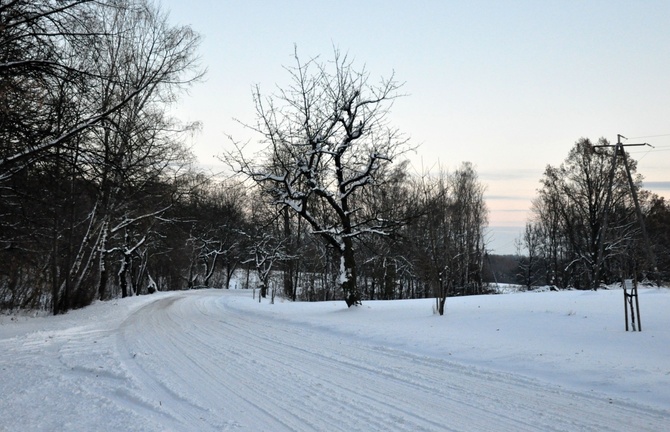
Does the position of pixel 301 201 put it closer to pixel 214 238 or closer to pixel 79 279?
pixel 79 279

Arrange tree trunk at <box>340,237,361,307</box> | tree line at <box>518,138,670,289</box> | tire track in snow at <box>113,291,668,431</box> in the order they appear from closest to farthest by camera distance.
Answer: tire track in snow at <box>113,291,668,431</box> → tree trunk at <box>340,237,361,307</box> → tree line at <box>518,138,670,289</box>

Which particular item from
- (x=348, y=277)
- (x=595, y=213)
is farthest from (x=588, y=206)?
(x=348, y=277)

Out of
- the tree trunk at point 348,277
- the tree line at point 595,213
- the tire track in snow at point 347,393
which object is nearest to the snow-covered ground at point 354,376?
the tire track in snow at point 347,393

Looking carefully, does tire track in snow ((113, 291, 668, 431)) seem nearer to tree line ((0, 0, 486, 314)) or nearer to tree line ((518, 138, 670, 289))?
tree line ((0, 0, 486, 314))

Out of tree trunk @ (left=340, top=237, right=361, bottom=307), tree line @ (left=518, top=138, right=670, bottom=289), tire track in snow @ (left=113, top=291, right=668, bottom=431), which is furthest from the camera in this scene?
tree line @ (left=518, top=138, right=670, bottom=289)

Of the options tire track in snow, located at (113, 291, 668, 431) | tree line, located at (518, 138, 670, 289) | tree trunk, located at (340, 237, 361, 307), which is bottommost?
tire track in snow, located at (113, 291, 668, 431)

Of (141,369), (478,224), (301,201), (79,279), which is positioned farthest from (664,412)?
(478,224)

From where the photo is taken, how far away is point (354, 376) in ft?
23.4

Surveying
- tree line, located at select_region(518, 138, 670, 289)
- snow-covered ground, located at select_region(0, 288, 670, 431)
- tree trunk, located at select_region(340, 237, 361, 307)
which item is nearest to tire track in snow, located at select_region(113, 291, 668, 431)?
snow-covered ground, located at select_region(0, 288, 670, 431)

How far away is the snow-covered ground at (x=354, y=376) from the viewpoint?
5.08m

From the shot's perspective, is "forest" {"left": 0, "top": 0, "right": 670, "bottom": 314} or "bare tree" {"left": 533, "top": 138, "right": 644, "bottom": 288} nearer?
"forest" {"left": 0, "top": 0, "right": 670, "bottom": 314}

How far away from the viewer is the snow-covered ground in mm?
5078

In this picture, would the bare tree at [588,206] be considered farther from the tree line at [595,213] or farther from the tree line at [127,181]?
the tree line at [127,181]

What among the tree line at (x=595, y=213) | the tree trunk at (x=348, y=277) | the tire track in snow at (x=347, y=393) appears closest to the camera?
the tire track in snow at (x=347, y=393)
